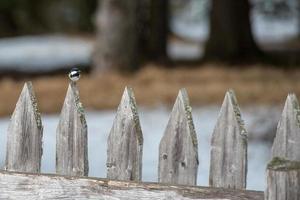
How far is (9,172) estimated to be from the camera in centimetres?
325

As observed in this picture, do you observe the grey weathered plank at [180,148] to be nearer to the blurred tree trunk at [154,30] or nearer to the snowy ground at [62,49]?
the blurred tree trunk at [154,30]

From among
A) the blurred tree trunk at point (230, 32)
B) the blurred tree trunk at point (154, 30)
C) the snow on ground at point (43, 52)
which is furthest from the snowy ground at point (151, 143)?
the snow on ground at point (43, 52)

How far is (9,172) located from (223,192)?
34.4 inches

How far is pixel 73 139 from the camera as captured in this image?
3209 mm

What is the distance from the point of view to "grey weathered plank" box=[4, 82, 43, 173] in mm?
3270

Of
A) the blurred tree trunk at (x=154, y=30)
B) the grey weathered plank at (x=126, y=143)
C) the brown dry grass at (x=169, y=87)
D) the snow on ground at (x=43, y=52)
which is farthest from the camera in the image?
the snow on ground at (x=43, y=52)

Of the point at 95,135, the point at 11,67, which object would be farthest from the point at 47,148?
the point at 11,67

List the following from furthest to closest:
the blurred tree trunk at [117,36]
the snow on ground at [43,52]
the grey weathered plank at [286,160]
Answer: the snow on ground at [43,52] → the blurred tree trunk at [117,36] → the grey weathered plank at [286,160]

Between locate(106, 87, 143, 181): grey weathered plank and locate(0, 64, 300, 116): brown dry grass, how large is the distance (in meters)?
6.20

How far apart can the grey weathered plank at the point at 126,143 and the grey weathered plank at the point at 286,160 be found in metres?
0.52

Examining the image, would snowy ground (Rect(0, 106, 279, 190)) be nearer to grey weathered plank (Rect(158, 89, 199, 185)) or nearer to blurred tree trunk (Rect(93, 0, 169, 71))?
grey weathered plank (Rect(158, 89, 199, 185))

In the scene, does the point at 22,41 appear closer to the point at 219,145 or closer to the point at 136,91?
the point at 136,91

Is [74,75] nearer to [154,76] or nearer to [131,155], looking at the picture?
[131,155]

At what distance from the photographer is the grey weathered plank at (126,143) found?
10.2ft
